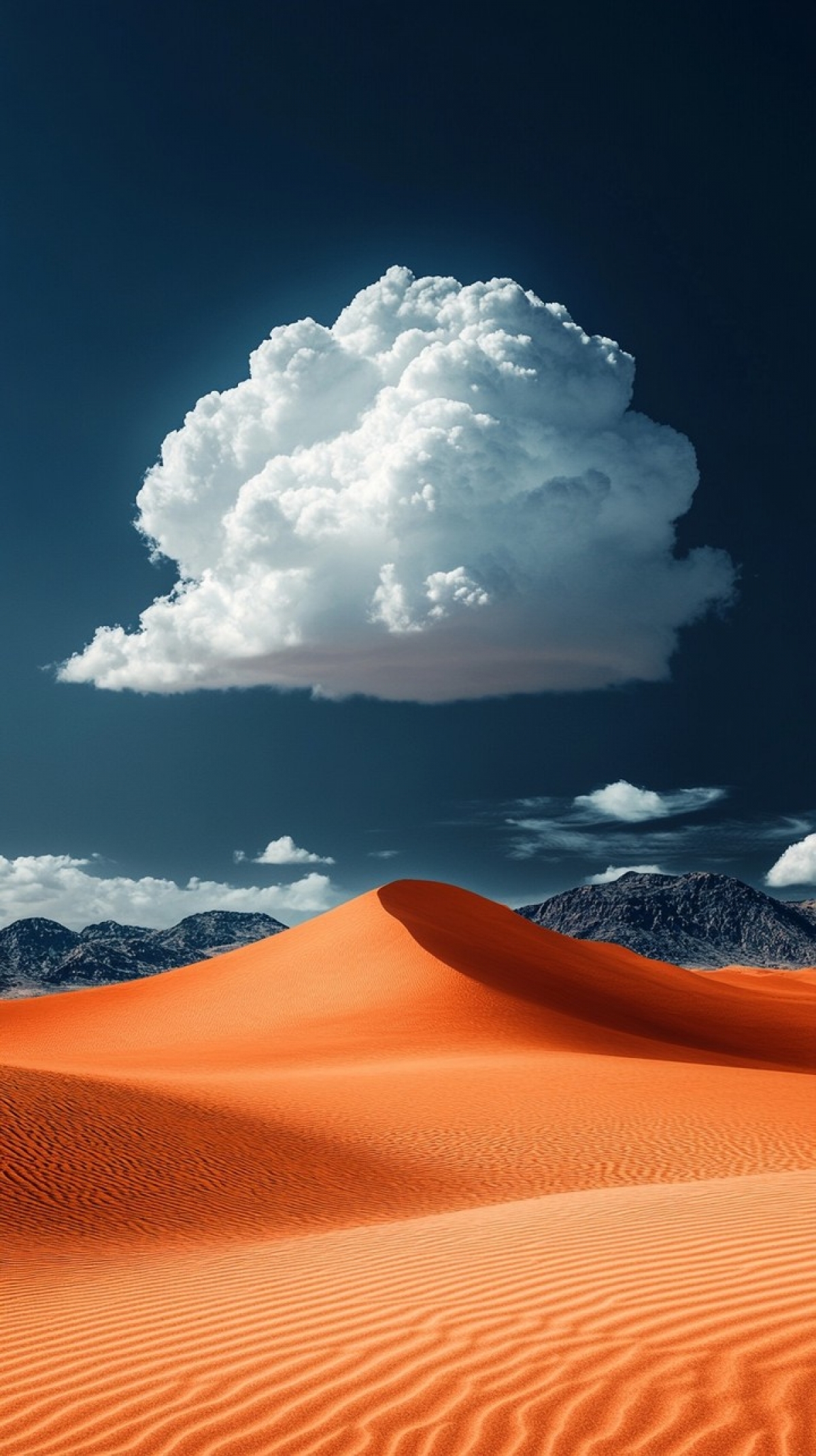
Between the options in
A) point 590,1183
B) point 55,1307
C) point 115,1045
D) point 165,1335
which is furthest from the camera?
point 115,1045

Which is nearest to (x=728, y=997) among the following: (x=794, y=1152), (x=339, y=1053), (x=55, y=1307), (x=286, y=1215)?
(x=339, y=1053)

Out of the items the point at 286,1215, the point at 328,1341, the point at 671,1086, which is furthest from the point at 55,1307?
the point at 671,1086

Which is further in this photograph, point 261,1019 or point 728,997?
point 728,997

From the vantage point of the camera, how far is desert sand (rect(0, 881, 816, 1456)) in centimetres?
475

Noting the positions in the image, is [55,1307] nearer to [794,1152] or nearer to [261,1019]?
[794,1152]

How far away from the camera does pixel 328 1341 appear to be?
229 inches

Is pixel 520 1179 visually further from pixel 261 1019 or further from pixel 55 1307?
pixel 261 1019

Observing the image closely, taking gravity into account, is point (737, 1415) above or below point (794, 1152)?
above

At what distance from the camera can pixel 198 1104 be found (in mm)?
20594

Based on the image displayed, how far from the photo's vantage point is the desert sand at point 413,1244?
475cm

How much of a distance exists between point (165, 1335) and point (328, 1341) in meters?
1.22

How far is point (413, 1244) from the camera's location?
30.6 feet

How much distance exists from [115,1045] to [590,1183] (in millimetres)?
28370

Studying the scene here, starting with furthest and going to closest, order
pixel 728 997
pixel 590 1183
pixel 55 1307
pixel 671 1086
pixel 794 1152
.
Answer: pixel 728 997 < pixel 671 1086 < pixel 794 1152 < pixel 590 1183 < pixel 55 1307
